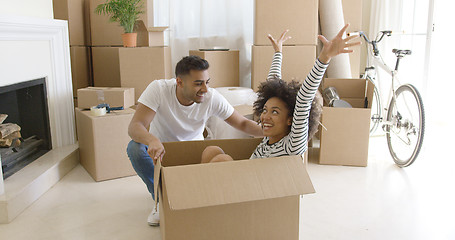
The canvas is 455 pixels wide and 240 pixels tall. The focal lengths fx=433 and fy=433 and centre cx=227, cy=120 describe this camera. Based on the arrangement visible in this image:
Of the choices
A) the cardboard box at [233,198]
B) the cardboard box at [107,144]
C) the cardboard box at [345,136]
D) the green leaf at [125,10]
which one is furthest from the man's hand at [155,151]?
the green leaf at [125,10]

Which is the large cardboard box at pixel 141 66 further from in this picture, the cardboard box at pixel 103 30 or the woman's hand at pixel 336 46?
the woman's hand at pixel 336 46

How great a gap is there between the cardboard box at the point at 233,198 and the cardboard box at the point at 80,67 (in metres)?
2.49

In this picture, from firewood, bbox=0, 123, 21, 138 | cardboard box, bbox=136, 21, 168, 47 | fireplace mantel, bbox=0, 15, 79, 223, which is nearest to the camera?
fireplace mantel, bbox=0, 15, 79, 223

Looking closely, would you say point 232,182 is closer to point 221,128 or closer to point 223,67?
point 221,128

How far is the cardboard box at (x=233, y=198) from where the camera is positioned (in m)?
1.34

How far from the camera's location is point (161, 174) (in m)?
1.41

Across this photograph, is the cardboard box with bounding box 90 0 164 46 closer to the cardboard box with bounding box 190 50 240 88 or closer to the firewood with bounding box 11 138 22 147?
the cardboard box with bounding box 190 50 240 88

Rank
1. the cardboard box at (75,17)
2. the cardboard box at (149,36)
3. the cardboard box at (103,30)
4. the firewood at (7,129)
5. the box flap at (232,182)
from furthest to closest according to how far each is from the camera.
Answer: the cardboard box at (103,30) → the cardboard box at (75,17) → the cardboard box at (149,36) → the firewood at (7,129) → the box flap at (232,182)


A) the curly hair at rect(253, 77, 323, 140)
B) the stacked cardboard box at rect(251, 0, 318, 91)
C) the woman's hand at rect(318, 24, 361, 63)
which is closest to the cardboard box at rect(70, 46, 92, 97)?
the stacked cardboard box at rect(251, 0, 318, 91)

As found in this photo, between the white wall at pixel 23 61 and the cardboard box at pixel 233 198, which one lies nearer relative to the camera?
the cardboard box at pixel 233 198

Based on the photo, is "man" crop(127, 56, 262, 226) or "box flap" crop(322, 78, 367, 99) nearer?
"man" crop(127, 56, 262, 226)

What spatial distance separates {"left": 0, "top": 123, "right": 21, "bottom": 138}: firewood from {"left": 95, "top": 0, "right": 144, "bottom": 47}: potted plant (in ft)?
3.58

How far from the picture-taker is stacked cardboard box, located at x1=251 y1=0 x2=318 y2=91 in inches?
128

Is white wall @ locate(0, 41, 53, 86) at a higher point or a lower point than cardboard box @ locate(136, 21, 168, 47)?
lower
